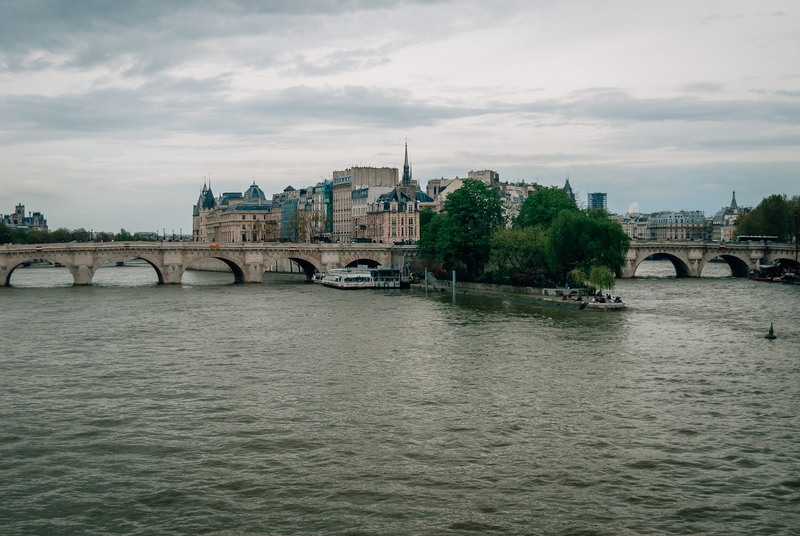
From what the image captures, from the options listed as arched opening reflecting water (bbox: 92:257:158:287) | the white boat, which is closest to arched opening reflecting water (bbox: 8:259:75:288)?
arched opening reflecting water (bbox: 92:257:158:287)

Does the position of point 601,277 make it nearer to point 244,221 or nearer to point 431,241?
point 431,241

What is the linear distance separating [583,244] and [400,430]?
43.2 meters

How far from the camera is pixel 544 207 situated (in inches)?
3290

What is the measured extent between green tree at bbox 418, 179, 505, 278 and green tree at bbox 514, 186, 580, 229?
324 centimetres

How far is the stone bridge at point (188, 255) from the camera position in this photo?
8262 centimetres

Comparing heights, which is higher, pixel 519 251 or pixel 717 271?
pixel 519 251

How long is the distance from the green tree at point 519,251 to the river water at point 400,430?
24.0 m

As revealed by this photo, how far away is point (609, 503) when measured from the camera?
61.9 ft

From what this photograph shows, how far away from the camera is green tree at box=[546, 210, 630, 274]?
64750 mm

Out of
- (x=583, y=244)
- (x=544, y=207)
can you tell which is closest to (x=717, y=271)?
(x=544, y=207)

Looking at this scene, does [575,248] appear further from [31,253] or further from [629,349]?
[31,253]

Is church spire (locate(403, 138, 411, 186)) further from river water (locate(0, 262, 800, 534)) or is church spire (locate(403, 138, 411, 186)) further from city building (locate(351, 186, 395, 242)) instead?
river water (locate(0, 262, 800, 534))

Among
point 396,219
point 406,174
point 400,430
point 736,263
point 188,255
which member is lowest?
point 400,430

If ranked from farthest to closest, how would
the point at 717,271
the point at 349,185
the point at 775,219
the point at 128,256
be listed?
the point at 349,185 < the point at 717,271 < the point at 775,219 < the point at 128,256
